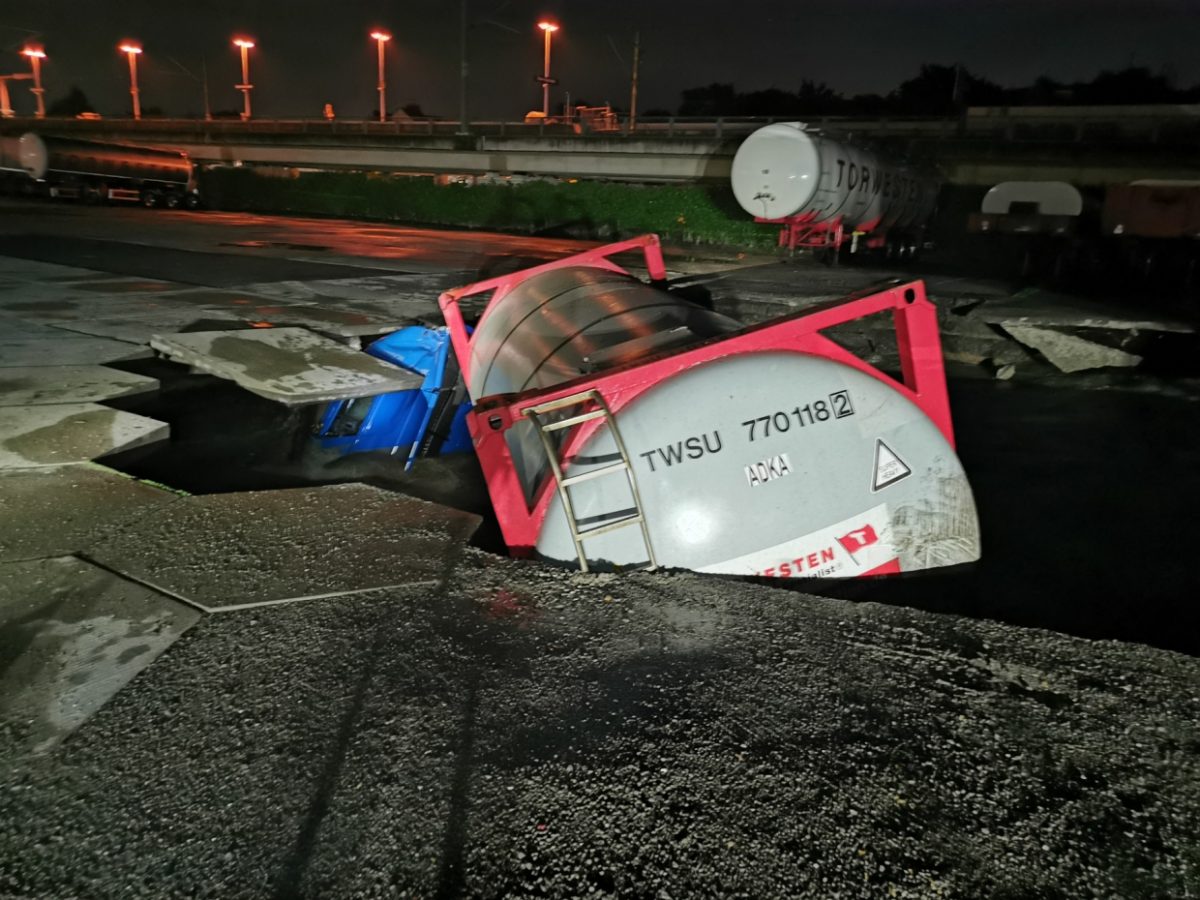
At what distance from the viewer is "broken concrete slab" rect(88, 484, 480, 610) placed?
148 inches

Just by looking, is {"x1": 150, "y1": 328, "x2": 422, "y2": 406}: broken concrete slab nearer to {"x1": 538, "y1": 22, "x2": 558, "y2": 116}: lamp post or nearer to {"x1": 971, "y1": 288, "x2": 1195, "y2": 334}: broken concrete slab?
{"x1": 971, "y1": 288, "x2": 1195, "y2": 334}: broken concrete slab

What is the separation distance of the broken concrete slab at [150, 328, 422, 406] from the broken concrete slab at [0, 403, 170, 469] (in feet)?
3.29

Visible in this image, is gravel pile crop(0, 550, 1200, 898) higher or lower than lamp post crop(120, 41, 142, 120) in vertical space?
lower

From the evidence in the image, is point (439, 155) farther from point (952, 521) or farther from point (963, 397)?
point (952, 521)

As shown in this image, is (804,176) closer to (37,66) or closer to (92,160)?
(92,160)

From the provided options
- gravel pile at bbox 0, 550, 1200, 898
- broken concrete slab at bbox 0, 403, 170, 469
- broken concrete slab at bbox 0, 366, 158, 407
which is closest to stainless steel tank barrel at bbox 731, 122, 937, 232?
broken concrete slab at bbox 0, 366, 158, 407

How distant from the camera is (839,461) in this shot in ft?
12.7

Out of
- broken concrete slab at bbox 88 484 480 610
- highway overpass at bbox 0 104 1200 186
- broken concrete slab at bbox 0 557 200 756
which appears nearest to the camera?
broken concrete slab at bbox 0 557 200 756

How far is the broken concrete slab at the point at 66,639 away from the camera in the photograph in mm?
2848

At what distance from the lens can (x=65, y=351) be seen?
28.0ft

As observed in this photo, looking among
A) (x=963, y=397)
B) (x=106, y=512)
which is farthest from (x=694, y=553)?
(x=963, y=397)

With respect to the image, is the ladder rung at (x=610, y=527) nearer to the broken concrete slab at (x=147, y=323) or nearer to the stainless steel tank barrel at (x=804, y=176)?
the broken concrete slab at (x=147, y=323)

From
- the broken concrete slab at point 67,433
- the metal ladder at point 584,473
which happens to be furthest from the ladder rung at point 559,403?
the broken concrete slab at point 67,433

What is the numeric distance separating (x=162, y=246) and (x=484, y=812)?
71.6 ft
